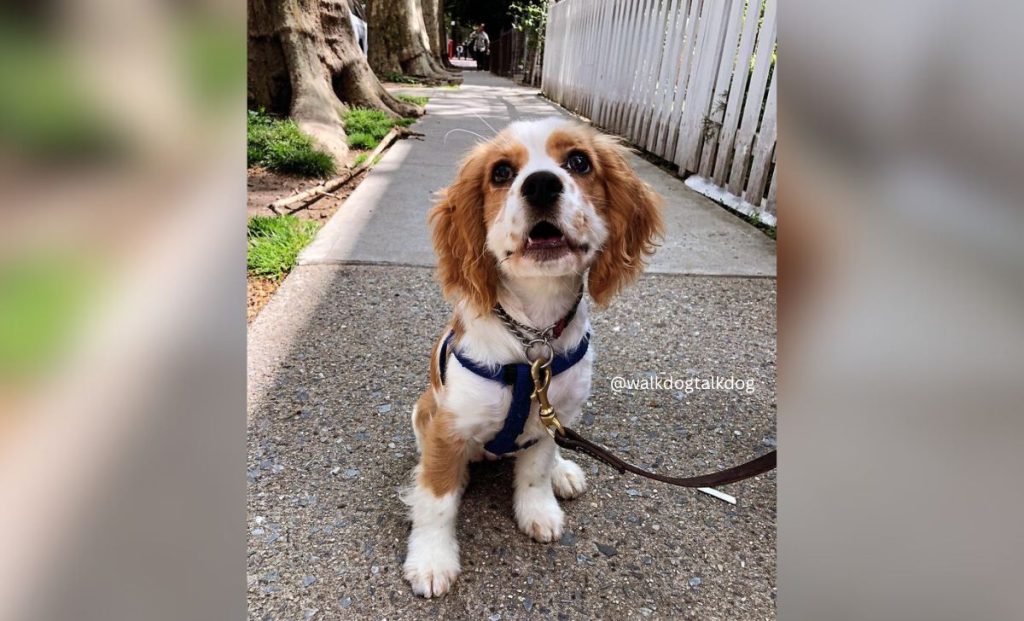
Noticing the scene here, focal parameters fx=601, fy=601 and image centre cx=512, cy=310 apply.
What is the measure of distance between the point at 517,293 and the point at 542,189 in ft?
1.25

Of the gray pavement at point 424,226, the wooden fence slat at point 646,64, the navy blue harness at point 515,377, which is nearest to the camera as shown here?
the navy blue harness at point 515,377

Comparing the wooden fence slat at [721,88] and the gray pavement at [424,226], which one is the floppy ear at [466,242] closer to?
the gray pavement at [424,226]

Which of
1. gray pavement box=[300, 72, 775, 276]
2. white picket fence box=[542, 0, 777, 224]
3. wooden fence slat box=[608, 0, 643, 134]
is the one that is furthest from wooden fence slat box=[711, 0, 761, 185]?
wooden fence slat box=[608, 0, 643, 134]

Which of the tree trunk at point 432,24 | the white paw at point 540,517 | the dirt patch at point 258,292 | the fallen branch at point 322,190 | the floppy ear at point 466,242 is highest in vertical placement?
the tree trunk at point 432,24

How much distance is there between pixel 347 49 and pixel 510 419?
6.36 meters

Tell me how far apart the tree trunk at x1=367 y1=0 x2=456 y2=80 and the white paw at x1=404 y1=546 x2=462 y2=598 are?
1425 centimetres

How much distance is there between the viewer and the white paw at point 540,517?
2047 millimetres

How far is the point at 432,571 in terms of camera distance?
1846mm

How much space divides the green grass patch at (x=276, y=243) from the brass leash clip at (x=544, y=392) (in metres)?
2.01
